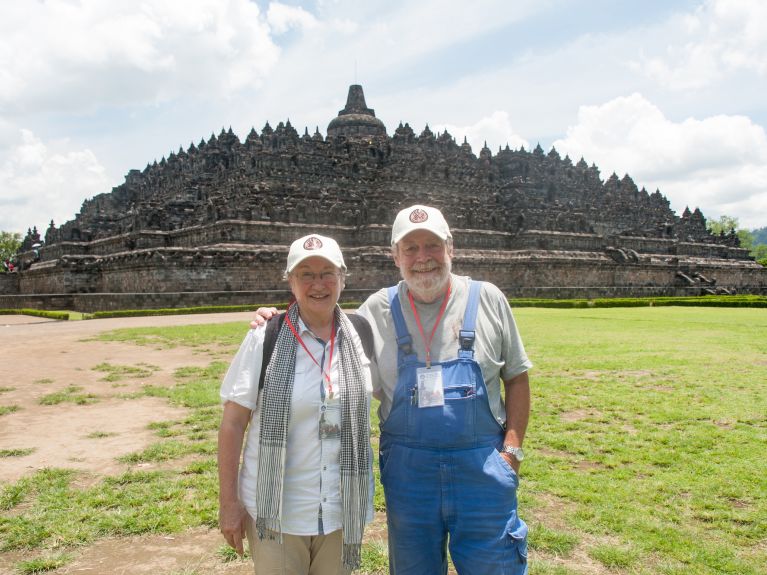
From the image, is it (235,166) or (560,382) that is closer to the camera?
(560,382)

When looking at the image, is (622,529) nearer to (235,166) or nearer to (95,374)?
(95,374)

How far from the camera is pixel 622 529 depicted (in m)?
5.00

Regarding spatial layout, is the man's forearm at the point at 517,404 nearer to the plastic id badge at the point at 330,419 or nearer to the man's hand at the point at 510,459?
the man's hand at the point at 510,459

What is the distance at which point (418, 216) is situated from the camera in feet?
11.5

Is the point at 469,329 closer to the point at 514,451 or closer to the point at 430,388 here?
the point at 430,388

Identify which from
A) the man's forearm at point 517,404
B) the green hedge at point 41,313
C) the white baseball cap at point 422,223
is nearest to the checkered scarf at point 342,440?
the white baseball cap at point 422,223

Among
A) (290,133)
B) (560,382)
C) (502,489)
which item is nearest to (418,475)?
(502,489)

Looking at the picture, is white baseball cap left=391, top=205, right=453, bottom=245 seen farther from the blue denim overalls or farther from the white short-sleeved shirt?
the white short-sleeved shirt

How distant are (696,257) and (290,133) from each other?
41.7 m

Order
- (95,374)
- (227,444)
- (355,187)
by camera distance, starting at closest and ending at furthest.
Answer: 1. (227,444)
2. (95,374)
3. (355,187)

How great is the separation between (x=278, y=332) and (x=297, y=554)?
1.20 metres

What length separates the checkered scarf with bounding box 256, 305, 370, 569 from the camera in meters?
3.13

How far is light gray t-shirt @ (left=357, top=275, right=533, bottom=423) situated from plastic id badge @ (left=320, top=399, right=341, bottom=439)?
14.9 inches

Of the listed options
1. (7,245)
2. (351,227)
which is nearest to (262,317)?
(351,227)
